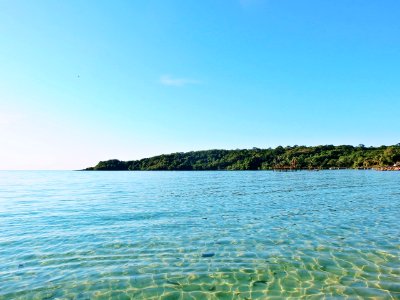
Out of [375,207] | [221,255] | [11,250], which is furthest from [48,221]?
[375,207]

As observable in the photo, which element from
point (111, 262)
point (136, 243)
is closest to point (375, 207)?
point (136, 243)

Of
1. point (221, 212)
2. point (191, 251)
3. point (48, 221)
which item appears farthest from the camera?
point (221, 212)

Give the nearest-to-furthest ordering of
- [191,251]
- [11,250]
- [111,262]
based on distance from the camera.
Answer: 1. [111,262]
2. [191,251]
3. [11,250]

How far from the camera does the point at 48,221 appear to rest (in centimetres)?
2388

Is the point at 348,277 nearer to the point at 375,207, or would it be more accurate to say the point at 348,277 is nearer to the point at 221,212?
the point at 221,212

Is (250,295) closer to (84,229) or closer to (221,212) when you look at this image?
(84,229)

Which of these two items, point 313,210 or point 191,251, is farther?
point 313,210

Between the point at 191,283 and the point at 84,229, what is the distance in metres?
12.2

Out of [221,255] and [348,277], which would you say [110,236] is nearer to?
[221,255]

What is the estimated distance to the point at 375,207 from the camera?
2736cm

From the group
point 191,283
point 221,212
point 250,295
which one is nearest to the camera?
point 250,295

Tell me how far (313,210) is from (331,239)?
1120cm

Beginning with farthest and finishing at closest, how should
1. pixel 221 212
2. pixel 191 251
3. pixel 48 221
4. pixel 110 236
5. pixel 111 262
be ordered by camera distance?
pixel 221 212 → pixel 48 221 → pixel 110 236 → pixel 191 251 → pixel 111 262

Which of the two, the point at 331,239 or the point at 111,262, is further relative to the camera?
the point at 331,239
